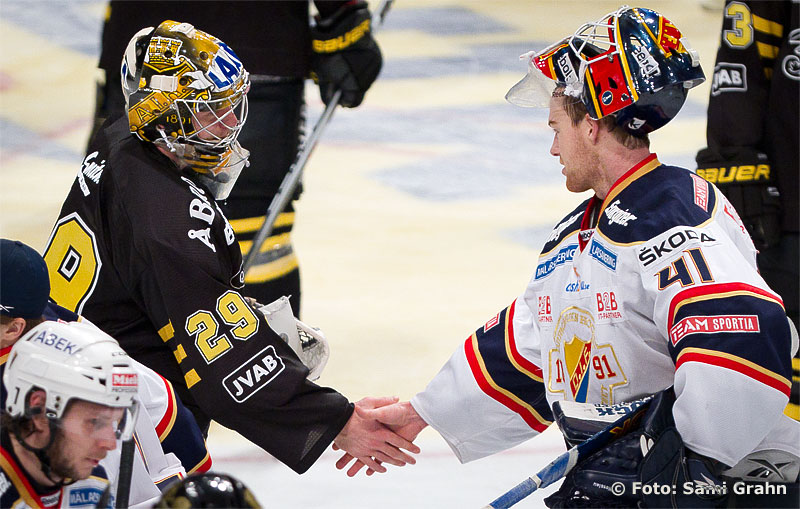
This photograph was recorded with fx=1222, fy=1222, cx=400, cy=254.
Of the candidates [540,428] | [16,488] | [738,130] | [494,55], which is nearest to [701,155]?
[738,130]

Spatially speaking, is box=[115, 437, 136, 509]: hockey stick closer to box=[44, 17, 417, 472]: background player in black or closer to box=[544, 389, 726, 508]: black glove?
box=[44, 17, 417, 472]: background player in black

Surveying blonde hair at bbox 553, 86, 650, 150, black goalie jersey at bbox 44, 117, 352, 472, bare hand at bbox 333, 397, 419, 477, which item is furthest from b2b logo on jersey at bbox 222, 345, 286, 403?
blonde hair at bbox 553, 86, 650, 150

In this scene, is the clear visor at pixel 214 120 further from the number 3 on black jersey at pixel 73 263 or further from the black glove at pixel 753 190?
the black glove at pixel 753 190

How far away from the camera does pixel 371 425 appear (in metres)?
2.94

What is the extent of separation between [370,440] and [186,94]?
920mm

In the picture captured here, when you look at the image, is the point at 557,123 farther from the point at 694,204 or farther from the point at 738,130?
the point at 738,130

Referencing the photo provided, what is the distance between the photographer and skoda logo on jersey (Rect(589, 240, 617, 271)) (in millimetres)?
2408

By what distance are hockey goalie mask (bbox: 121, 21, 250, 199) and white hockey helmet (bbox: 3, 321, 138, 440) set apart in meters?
0.83

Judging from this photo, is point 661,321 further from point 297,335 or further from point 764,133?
point 764,133

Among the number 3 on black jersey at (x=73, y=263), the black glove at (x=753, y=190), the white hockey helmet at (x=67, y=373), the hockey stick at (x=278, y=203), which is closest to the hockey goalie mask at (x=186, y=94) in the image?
the number 3 on black jersey at (x=73, y=263)

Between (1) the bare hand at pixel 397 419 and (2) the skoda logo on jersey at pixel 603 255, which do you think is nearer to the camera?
(2) the skoda logo on jersey at pixel 603 255

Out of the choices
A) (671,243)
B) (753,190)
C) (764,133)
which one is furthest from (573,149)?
(764,133)

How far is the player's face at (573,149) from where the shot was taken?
256cm

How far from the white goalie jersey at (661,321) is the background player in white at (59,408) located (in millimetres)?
956
